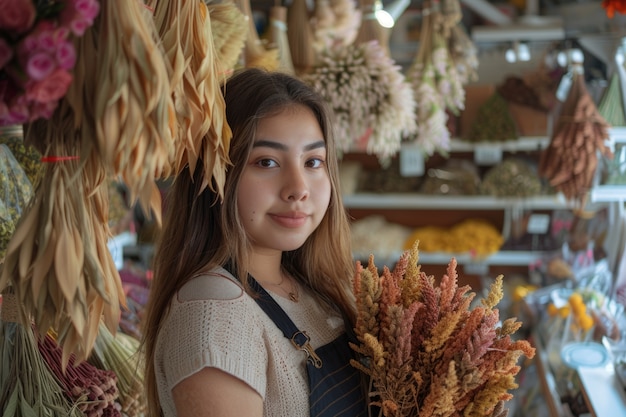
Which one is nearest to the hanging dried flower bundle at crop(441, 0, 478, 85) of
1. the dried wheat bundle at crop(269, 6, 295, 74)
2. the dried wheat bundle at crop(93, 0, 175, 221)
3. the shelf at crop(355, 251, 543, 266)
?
the dried wheat bundle at crop(269, 6, 295, 74)

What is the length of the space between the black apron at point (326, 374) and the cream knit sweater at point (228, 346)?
2cm

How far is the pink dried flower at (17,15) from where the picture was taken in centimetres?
94

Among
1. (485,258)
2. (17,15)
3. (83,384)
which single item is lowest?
(485,258)

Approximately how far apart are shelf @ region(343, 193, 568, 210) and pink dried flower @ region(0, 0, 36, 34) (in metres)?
3.96

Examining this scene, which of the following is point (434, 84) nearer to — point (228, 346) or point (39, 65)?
point (228, 346)

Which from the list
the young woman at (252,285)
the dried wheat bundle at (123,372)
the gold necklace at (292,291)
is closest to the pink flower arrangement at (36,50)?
the young woman at (252,285)

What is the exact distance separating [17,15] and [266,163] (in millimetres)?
665

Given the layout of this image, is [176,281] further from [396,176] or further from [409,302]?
[396,176]

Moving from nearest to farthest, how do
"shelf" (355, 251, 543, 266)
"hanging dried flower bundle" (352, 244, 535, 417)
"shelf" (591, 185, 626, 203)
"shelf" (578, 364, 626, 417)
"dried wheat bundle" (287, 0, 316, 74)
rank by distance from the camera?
"hanging dried flower bundle" (352, 244, 535, 417) < "shelf" (578, 364, 626, 417) < "dried wheat bundle" (287, 0, 316, 74) < "shelf" (591, 185, 626, 203) < "shelf" (355, 251, 543, 266)

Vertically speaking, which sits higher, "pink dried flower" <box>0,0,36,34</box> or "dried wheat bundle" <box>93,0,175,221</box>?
"pink dried flower" <box>0,0,36,34</box>

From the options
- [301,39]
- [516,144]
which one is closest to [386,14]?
[301,39]

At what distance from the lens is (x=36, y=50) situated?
0.94m

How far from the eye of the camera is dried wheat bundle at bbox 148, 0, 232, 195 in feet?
3.98

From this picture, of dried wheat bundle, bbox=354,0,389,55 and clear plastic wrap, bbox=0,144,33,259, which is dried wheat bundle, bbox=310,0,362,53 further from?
clear plastic wrap, bbox=0,144,33,259
